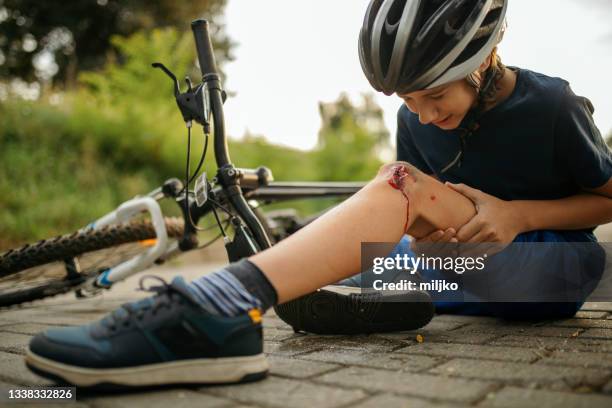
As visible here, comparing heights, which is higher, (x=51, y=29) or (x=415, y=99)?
(x=51, y=29)

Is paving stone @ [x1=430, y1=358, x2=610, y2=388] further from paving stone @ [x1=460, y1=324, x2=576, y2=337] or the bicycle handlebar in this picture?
the bicycle handlebar

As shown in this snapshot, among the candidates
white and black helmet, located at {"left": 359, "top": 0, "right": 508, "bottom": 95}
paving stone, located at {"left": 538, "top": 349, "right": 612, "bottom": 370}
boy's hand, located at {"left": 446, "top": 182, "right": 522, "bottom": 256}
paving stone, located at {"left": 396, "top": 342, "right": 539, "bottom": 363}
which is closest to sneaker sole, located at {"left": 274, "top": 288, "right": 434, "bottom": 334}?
paving stone, located at {"left": 396, "top": 342, "right": 539, "bottom": 363}

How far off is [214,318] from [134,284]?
3597 mm

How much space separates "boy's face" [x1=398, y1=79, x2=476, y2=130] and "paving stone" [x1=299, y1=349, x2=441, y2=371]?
0.79 meters

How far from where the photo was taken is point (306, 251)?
5.04 ft

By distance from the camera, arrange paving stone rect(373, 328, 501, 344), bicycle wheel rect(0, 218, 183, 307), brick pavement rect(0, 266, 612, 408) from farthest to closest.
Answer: bicycle wheel rect(0, 218, 183, 307) → paving stone rect(373, 328, 501, 344) → brick pavement rect(0, 266, 612, 408)

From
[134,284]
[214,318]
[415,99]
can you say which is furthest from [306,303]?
[134,284]

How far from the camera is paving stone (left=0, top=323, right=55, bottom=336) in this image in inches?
96.8

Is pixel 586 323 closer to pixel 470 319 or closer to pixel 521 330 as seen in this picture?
pixel 521 330

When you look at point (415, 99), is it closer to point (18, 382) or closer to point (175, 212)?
point (18, 382)

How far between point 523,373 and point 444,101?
91 cm

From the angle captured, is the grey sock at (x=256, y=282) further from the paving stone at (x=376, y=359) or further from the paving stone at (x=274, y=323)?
the paving stone at (x=274, y=323)

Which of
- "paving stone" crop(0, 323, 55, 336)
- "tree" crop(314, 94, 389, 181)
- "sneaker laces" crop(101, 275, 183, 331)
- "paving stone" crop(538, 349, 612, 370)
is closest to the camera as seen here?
"sneaker laces" crop(101, 275, 183, 331)

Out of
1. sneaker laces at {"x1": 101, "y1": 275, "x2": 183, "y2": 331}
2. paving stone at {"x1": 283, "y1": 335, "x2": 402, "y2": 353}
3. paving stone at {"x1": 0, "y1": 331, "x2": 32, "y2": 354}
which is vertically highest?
sneaker laces at {"x1": 101, "y1": 275, "x2": 183, "y2": 331}
